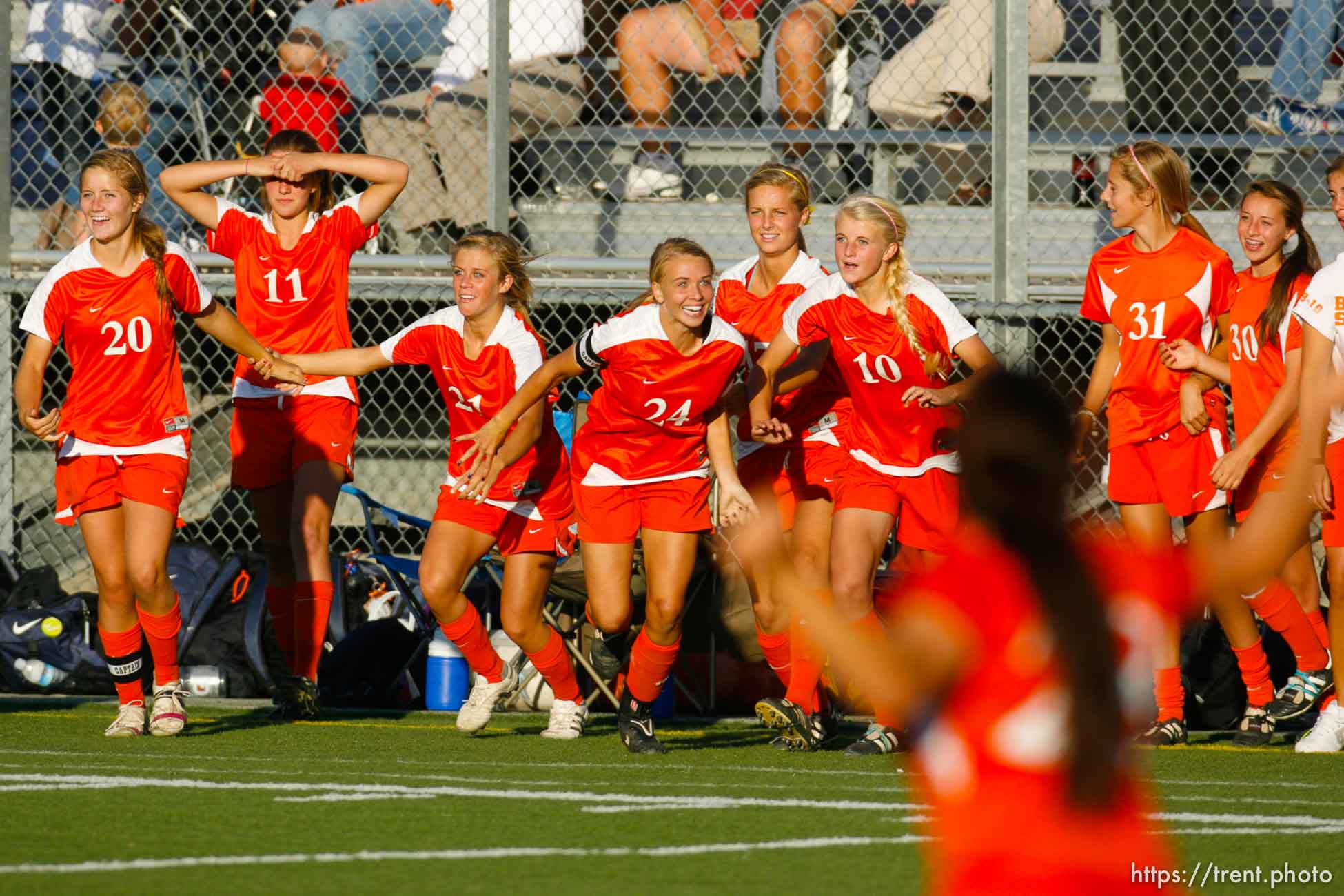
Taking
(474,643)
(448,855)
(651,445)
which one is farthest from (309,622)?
(448,855)

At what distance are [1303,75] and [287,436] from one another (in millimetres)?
6296

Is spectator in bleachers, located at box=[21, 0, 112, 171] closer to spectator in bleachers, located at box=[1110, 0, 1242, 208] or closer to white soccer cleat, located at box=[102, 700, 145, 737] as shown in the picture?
white soccer cleat, located at box=[102, 700, 145, 737]

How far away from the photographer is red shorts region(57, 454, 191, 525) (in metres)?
7.23

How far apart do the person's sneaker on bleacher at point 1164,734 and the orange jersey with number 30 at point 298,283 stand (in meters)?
3.56

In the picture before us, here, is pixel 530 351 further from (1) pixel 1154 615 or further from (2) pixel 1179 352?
(1) pixel 1154 615

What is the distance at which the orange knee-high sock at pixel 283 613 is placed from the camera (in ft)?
27.1

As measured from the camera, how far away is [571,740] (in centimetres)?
738

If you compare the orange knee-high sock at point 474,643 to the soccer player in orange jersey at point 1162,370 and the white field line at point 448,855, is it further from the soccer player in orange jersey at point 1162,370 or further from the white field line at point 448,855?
the white field line at point 448,855

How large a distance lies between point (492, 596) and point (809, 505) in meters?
2.11

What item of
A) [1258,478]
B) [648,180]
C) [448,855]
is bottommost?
[448,855]

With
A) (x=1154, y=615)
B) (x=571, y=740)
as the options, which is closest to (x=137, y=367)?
(x=571, y=740)

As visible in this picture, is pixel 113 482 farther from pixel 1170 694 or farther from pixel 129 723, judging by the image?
pixel 1170 694

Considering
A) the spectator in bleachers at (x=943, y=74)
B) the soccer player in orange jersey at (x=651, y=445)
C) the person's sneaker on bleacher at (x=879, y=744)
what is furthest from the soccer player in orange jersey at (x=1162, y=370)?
the spectator in bleachers at (x=943, y=74)

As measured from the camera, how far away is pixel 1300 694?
298 inches
